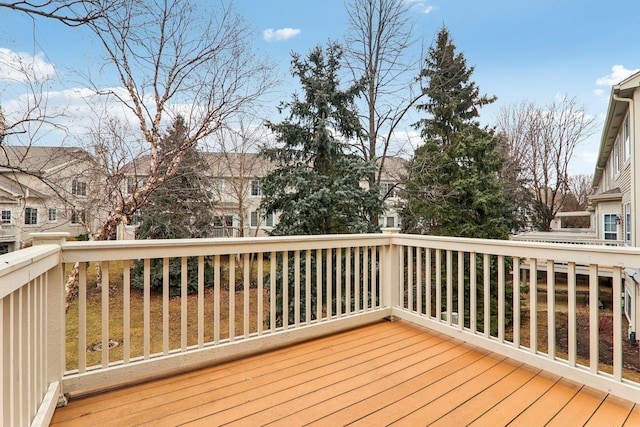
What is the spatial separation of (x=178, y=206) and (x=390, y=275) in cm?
745

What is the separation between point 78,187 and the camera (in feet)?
23.1

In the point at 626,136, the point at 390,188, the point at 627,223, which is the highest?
the point at 626,136

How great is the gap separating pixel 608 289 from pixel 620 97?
9.48m

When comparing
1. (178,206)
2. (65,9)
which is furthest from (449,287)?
(178,206)

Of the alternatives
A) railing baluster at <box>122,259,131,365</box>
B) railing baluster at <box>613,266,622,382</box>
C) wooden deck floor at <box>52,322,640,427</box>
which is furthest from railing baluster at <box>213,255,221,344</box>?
railing baluster at <box>613,266,622,382</box>

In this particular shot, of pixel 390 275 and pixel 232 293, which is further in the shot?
pixel 390 275

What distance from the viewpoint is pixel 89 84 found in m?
6.70

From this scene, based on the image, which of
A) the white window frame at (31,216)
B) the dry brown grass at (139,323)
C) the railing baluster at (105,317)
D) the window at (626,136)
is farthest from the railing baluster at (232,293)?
the window at (626,136)

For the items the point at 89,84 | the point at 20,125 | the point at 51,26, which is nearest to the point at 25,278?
the point at 51,26

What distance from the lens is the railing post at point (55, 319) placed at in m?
1.94

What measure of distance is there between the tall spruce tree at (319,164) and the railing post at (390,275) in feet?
9.14

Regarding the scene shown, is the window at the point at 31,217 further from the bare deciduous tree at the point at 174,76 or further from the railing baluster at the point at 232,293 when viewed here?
the railing baluster at the point at 232,293

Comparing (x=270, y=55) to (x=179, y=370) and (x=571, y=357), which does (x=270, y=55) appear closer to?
(x=179, y=370)

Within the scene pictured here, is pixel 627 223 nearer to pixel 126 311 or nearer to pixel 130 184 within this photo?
pixel 126 311
